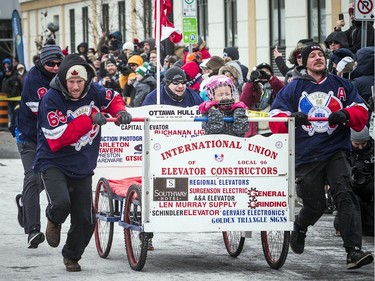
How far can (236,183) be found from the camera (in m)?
10.5

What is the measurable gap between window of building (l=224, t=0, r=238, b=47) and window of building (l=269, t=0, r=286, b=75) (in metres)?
2.26

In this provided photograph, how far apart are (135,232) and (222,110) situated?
1.33 meters

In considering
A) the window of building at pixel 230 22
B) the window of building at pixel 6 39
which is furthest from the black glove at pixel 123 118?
the window of building at pixel 6 39

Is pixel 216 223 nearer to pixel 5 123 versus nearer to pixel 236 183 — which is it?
pixel 236 183

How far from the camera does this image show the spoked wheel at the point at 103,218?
1139 cm

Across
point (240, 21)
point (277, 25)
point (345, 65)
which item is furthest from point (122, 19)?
point (345, 65)

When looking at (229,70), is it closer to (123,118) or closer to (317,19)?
(123,118)

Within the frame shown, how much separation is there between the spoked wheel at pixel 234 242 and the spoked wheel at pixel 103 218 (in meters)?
1.10

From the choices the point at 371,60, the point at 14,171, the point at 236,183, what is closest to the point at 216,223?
the point at 236,183

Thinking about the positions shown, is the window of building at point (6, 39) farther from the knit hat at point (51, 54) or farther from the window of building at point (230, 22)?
the knit hat at point (51, 54)

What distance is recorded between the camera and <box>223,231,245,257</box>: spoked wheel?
11372 mm

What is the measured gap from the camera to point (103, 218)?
1150 centimetres

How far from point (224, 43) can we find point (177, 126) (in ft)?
79.0

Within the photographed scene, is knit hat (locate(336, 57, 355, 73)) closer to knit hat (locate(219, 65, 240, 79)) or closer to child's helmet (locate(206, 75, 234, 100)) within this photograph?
knit hat (locate(219, 65, 240, 79))
